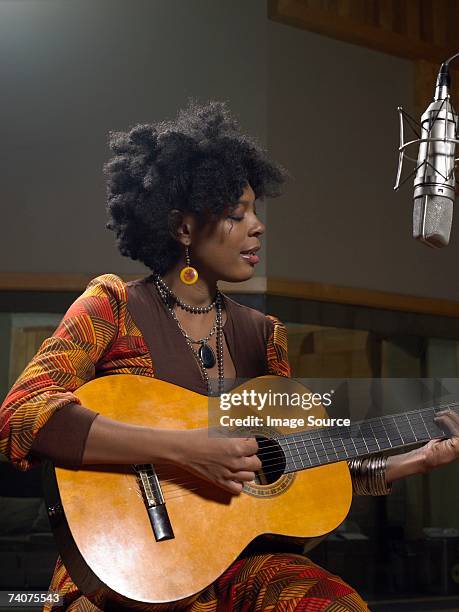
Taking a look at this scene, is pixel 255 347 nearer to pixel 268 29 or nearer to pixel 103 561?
pixel 103 561

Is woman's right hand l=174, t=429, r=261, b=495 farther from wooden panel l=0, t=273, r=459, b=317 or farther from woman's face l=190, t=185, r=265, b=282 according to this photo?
wooden panel l=0, t=273, r=459, b=317

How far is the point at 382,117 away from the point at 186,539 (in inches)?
70.8

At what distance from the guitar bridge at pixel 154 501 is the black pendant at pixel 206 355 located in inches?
9.7

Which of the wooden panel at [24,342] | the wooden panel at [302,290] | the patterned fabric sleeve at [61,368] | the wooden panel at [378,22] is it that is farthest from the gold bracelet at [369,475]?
the wooden panel at [378,22]

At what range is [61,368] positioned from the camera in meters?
1.53

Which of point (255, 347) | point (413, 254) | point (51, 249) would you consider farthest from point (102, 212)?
point (255, 347)

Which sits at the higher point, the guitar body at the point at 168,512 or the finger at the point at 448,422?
the finger at the point at 448,422

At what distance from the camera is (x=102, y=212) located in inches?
110

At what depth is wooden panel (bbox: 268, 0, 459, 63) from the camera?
2.81 m

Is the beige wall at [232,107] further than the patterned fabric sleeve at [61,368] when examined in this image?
Yes

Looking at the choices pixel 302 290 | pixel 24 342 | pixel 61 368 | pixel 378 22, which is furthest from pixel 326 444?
pixel 378 22

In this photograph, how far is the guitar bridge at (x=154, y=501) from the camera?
146 centimetres

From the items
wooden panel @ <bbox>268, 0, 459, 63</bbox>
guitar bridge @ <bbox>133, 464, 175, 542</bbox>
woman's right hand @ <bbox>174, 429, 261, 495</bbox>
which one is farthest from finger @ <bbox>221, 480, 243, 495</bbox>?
wooden panel @ <bbox>268, 0, 459, 63</bbox>

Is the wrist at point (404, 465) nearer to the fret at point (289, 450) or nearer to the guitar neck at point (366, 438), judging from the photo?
the guitar neck at point (366, 438)
